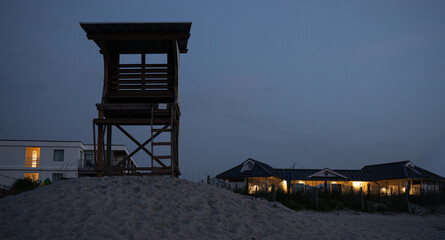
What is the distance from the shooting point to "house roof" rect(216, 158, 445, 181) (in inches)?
1578

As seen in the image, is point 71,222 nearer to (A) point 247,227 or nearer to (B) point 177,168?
(A) point 247,227

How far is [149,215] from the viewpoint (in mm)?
9516

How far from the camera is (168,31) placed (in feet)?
48.1

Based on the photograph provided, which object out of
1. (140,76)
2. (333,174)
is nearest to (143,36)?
(140,76)

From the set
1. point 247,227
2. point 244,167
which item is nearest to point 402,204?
point 247,227

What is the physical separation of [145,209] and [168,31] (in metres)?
7.25

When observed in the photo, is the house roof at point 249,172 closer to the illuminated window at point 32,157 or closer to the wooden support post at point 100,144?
the illuminated window at point 32,157

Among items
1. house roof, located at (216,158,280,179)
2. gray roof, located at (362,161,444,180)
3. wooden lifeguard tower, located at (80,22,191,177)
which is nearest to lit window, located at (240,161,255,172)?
house roof, located at (216,158,280,179)

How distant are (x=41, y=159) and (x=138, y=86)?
108 feet

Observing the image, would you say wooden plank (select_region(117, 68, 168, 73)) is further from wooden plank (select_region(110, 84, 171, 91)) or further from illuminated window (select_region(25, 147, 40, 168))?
illuminated window (select_region(25, 147, 40, 168))

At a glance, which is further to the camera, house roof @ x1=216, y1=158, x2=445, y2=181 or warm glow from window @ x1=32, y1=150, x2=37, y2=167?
warm glow from window @ x1=32, y1=150, x2=37, y2=167

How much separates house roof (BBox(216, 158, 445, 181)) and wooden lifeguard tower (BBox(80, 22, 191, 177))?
24.8 meters

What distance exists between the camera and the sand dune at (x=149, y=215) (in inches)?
337

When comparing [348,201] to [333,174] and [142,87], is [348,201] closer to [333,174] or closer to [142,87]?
[142,87]
